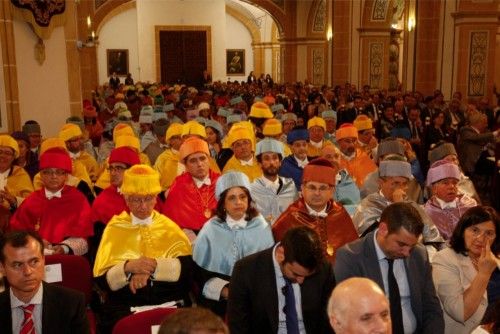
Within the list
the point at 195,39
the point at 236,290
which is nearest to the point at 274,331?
the point at 236,290

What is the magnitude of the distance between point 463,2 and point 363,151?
8.61 meters

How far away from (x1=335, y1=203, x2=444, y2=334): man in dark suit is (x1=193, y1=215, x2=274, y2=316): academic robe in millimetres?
822

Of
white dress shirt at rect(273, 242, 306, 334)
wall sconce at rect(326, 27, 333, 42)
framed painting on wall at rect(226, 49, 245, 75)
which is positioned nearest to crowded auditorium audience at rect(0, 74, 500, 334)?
white dress shirt at rect(273, 242, 306, 334)

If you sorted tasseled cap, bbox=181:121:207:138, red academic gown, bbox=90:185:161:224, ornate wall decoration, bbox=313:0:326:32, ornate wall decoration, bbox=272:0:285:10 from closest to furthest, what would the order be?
red academic gown, bbox=90:185:161:224 → tasseled cap, bbox=181:121:207:138 → ornate wall decoration, bbox=313:0:326:32 → ornate wall decoration, bbox=272:0:285:10

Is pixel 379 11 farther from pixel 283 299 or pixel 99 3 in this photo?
pixel 283 299

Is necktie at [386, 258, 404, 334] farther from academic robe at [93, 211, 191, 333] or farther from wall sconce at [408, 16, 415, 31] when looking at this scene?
wall sconce at [408, 16, 415, 31]

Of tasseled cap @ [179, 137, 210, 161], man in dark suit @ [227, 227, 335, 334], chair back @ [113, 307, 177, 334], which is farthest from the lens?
tasseled cap @ [179, 137, 210, 161]

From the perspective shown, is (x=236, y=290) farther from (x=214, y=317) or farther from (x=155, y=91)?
(x=155, y=91)

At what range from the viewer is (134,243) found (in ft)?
14.8

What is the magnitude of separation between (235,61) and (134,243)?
113 feet

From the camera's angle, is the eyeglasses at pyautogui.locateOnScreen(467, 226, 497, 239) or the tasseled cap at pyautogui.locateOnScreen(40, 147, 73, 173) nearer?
the eyeglasses at pyautogui.locateOnScreen(467, 226, 497, 239)

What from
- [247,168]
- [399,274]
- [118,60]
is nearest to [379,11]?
[247,168]

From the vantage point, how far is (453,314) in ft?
12.9

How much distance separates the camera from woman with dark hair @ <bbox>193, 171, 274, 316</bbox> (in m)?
4.34
